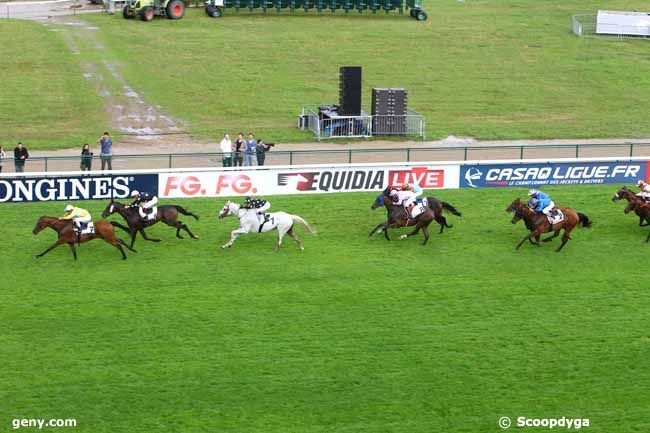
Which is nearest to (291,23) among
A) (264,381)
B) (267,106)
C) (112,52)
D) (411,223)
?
(112,52)

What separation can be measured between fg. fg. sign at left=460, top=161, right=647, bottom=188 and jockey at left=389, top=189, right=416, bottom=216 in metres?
5.17

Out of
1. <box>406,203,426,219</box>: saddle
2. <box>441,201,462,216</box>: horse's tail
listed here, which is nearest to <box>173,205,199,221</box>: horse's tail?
<box>406,203,426,219</box>: saddle

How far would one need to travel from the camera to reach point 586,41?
59250 millimetres

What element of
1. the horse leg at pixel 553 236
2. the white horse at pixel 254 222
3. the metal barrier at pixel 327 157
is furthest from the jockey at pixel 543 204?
the metal barrier at pixel 327 157

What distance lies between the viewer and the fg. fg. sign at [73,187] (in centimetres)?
2931

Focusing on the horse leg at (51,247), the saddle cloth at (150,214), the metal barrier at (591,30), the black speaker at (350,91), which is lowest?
the horse leg at (51,247)

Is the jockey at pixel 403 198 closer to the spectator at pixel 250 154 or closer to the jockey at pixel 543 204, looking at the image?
the jockey at pixel 543 204

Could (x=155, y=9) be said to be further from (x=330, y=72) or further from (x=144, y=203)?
(x=144, y=203)

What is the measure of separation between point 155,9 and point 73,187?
31986 mm

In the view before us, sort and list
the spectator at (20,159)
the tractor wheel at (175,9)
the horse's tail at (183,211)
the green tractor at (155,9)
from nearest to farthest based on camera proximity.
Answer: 1. the horse's tail at (183,211)
2. the spectator at (20,159)
3. the green tractor at (155,9)
4. the tractor wheel at (175,9)

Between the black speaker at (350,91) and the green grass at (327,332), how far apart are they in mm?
12364

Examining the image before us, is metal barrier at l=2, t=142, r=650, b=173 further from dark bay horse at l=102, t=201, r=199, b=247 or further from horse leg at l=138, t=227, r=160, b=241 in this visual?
horse leg at l=138, t=227, r=160, b=241

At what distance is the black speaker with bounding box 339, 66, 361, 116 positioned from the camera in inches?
1580

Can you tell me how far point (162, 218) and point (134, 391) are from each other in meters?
8.18
